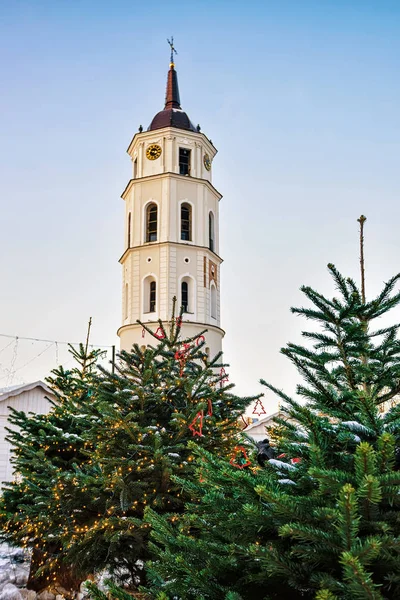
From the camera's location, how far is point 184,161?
1479 inches

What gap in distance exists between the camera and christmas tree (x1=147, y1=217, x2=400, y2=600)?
2.48 m

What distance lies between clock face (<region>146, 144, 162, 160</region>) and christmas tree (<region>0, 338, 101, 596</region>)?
89.1 ft

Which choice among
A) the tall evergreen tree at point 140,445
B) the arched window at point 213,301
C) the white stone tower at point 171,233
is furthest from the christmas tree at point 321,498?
the arched window at point 213,301

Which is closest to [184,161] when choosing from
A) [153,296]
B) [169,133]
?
[169,133]

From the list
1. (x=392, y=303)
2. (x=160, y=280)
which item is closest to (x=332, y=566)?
(x=392, y=303)

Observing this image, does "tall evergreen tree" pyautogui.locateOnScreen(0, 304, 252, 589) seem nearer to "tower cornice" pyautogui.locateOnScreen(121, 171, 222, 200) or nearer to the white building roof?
the white building roof

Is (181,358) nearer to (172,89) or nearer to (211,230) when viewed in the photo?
(211,230)

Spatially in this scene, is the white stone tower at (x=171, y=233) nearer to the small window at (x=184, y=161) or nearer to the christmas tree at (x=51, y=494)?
the small window at (x=184, y=161)

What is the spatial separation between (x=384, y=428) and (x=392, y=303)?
3.31 feet

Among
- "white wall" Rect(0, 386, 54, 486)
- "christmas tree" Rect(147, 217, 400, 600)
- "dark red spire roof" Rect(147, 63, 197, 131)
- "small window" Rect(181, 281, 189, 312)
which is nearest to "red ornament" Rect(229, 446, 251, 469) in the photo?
"christmas tree" Rect(147, 217, 400, 600)

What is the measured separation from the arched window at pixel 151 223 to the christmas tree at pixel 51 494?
78.9 feet

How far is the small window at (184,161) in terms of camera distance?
3725 centimetres

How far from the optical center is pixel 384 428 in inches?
120

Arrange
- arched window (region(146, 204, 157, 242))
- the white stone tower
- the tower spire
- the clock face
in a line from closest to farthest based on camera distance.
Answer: the white stone tower < arched window (region(146, 204, 157, 242)) < the clock face < the tower spire
